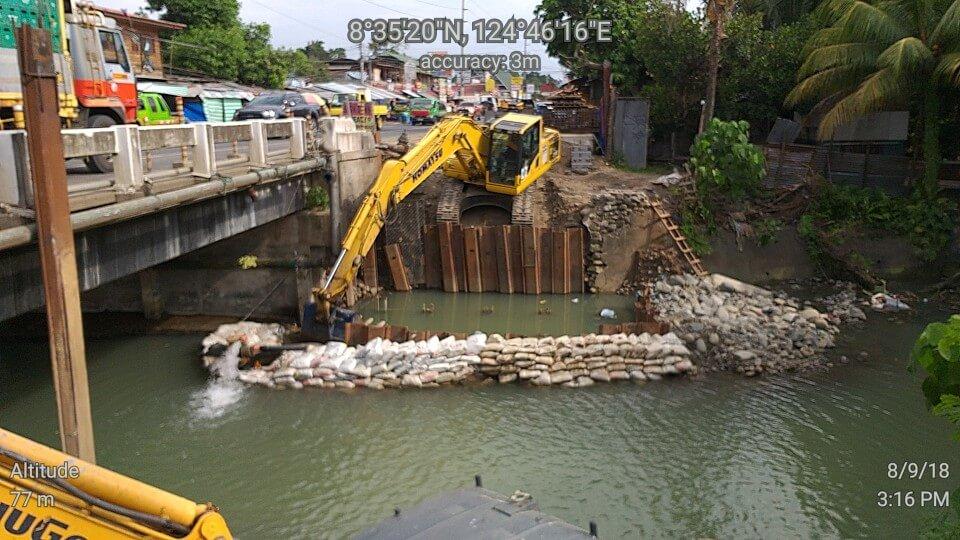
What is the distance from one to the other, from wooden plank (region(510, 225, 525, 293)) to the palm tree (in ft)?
28.5

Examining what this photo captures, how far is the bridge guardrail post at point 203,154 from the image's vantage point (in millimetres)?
11969

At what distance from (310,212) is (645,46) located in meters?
13.9

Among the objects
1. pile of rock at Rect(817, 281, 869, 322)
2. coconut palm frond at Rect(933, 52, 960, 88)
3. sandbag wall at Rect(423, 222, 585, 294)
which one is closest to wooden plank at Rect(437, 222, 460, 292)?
sandbag wall at Rect(423, 222, 585, 294)

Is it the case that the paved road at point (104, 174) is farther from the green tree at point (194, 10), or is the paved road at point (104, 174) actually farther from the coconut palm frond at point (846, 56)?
the green tree at point (194, 10)

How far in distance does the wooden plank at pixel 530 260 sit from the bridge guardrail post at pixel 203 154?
862cm

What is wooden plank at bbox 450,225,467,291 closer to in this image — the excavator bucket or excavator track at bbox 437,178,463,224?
excavator track at bbox 437,178,463,224

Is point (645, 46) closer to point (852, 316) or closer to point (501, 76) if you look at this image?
point (852, 316)

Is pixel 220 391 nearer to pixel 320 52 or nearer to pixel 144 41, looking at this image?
pixel 144 41

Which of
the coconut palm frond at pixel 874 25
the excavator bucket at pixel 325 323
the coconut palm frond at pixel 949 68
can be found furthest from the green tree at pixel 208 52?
the coconut palm frond at pixel 949 68

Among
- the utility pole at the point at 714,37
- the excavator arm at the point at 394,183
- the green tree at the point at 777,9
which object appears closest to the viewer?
the excavator arm at the point at 394,183

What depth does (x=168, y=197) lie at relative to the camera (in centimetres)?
1067

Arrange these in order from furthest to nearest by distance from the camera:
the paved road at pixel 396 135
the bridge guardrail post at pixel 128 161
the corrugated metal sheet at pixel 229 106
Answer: the corrugated metal sheet at pixel 229 106, the paved road at pixel 396 135, the bridge guardrail post at pixel 128 161

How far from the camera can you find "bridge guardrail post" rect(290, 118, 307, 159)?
642 inches

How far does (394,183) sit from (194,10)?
1065 inches
